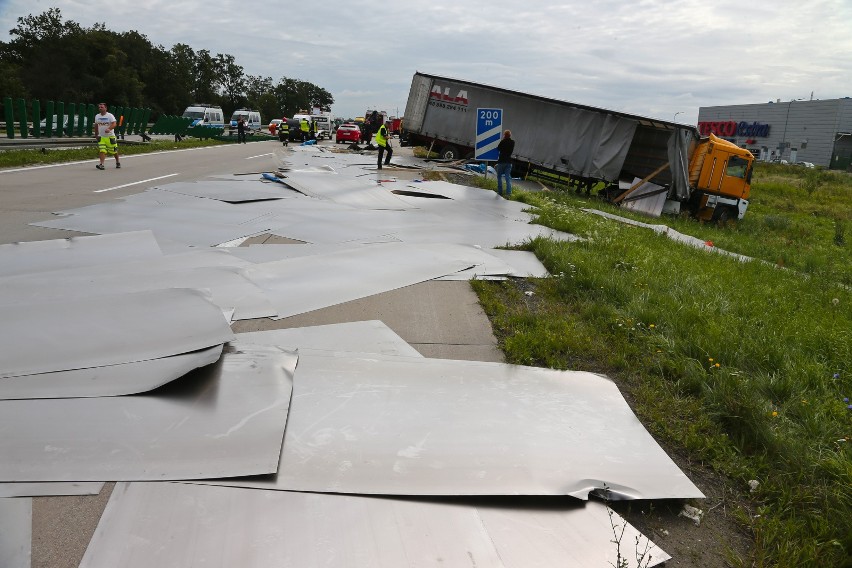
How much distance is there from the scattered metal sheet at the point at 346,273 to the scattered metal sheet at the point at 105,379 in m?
1.52

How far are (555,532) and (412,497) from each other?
63cm

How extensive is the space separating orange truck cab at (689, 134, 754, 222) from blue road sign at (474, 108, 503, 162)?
342 inches

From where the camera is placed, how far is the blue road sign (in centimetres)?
1578

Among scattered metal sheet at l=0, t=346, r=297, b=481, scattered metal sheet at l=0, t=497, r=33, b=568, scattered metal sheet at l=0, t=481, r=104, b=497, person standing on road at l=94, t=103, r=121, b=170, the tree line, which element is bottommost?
scattered metal sheet at l=0, t=497, r=33, b=568

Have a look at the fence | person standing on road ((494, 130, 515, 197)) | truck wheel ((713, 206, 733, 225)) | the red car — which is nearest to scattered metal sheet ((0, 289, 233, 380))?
Result: person standing on road ((494, 130, 515, 197))

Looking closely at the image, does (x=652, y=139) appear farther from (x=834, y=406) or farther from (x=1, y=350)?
(x=1, y=350)

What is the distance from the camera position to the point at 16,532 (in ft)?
7.63

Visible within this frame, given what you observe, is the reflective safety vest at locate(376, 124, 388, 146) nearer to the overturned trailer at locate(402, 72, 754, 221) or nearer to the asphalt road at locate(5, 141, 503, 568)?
the asphalt road at locate(5, 141, 503, 568)

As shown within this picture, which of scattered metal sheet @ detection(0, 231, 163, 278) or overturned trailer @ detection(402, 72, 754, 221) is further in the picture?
overturned trailer @ detection(402, 72, 754, 221)

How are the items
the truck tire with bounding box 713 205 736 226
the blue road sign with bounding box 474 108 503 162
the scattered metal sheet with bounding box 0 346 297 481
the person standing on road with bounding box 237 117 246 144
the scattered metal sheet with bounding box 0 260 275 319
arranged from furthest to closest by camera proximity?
the person standing on road with bounding box 237 117 246 144 → the truck tire with bounding box 713 205 736 226 → the blue road sign with bounding box 474 108 503 162 → the scattered metal sheet with bounding box 0 260 275 319 → the scattered metal sheet with bounding box 0 346 297 481

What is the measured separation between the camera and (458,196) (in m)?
14.1

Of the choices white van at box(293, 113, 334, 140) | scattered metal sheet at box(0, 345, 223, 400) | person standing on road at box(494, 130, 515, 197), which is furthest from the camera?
white van at box(293, 113, 334, 140)

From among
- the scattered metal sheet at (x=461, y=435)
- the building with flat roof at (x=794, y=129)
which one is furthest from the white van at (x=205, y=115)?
the building with flat roof at (x=794, y=129)

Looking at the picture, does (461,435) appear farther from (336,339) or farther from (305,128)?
(305,128)
